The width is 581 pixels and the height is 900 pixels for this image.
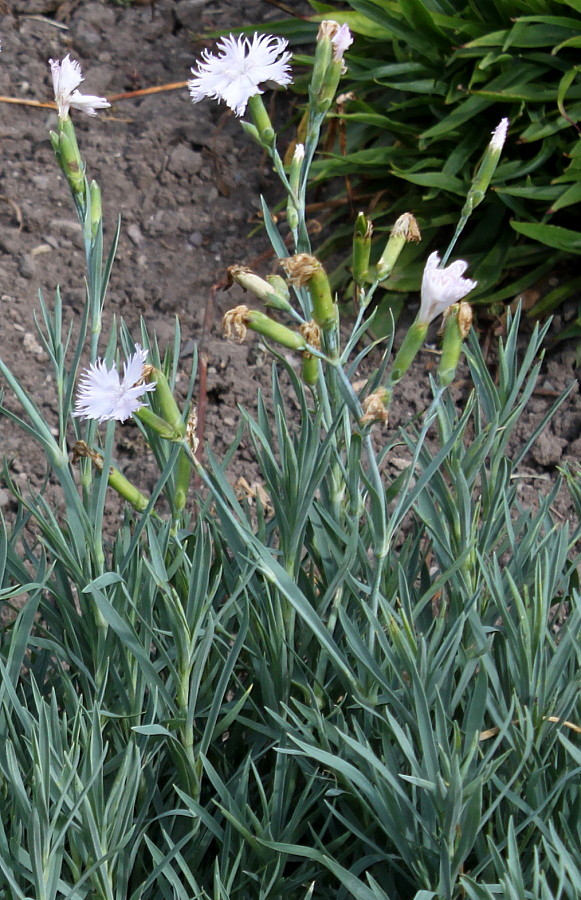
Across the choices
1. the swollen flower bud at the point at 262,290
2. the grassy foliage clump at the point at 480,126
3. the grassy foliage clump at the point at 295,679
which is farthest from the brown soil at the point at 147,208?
the swollen flower bud at the point at 262,290

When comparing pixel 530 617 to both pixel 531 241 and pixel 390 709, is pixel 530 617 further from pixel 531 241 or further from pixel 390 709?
pixel 531 241

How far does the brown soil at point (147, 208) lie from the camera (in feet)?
6.25

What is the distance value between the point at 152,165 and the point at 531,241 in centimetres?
97

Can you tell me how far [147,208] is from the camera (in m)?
2.32

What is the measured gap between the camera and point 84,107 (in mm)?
1003

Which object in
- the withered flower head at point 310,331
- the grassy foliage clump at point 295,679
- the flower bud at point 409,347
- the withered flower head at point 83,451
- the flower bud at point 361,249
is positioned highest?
the flower bud at point 361,249

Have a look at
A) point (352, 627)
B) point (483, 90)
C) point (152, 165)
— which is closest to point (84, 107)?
point (352, 627)

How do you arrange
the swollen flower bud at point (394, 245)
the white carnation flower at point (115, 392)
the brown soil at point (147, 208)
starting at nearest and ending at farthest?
the white carnation flower at point (115, 392) → the swollen flower bud at point (394, 245) → the brown soil at point (147, 208)

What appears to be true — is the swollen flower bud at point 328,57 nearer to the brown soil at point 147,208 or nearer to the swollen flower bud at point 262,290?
the swollen flower bud at point 262,290

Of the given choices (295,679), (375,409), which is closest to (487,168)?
(375,409)

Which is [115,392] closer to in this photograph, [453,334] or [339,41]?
[453,334]

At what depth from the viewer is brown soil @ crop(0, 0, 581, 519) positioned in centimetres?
191

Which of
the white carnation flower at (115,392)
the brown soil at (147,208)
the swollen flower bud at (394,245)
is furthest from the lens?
the brown soil at (147,208)

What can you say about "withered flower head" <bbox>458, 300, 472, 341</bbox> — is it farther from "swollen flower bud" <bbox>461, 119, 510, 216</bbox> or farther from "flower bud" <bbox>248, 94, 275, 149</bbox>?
"flower bud" <bbox>248, 94, 275, 149</bbox>
